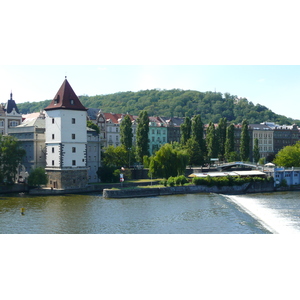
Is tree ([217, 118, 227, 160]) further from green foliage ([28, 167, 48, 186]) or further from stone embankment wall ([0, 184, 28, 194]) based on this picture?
stone embankment wall ([0, 184, 28, 194])

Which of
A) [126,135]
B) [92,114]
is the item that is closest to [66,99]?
[126,135]

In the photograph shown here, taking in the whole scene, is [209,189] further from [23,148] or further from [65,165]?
[23,148]

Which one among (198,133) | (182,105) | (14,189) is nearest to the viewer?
(14,189)

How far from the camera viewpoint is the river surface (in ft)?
110

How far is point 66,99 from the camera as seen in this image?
58.1 m

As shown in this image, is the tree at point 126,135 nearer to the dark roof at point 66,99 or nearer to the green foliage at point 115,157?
the green foliage at point 115,157

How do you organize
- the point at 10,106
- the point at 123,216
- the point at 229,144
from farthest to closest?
the point at 229,144, the point at 10,106, the point at 123,216

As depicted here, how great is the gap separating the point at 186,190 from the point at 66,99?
16874 millimetres

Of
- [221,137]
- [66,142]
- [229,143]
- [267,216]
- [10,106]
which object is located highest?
[10,106]

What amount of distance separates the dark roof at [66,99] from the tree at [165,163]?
1110 cm

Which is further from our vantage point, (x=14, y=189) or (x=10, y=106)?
(x=10, y=106)

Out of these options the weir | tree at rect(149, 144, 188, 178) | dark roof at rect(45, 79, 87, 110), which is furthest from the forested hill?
the weir

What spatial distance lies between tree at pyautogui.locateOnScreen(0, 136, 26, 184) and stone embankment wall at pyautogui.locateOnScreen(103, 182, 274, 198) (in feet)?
36.7

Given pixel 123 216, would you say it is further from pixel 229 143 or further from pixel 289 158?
pixel 229 143
